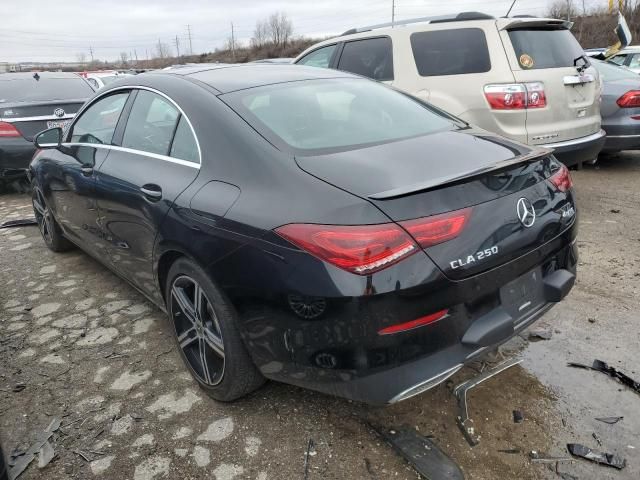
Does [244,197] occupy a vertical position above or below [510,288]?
above

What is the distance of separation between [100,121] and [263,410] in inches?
92.9

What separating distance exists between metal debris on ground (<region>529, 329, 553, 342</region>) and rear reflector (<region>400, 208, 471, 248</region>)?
1465 millimetres

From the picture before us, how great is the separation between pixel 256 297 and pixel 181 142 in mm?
1002

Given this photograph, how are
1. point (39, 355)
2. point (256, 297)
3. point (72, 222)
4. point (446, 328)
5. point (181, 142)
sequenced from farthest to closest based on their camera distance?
point (72, 222) → point (39, 355) → point (181, 142) → point (256, 297) → point (446, 328)

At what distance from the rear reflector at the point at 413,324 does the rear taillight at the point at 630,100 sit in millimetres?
5879

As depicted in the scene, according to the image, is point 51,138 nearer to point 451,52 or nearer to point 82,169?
point 82,169

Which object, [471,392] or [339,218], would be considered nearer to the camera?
[339,218]

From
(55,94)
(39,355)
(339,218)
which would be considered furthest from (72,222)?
(55,94)

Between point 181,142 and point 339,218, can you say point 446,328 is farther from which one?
point 181,142

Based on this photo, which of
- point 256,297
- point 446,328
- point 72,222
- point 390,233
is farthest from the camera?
point 72,222

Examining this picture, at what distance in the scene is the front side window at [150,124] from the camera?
9.05 feet

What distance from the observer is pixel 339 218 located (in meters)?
1.85

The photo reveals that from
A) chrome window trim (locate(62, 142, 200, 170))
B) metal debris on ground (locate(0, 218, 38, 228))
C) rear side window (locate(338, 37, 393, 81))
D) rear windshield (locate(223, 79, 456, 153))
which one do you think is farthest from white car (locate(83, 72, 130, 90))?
rear windshield (locate(223, 79, 456, 153))

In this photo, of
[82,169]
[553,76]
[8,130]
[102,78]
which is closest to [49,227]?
[82,169]
